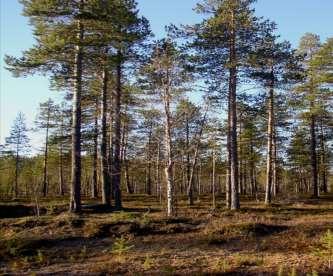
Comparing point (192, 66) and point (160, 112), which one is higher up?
point (192, 66)

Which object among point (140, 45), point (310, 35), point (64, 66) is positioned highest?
point (310, 35)

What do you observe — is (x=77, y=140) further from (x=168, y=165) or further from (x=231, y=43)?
(x=231, y=43)

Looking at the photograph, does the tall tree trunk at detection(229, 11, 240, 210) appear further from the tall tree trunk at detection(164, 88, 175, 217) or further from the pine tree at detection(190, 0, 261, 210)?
the tall tree trunk at detection(164, 88, 175, 217)

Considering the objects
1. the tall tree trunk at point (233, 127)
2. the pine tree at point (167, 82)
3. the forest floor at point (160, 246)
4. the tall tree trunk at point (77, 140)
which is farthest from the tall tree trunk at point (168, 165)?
the tall tree trunk at point (233, 127)

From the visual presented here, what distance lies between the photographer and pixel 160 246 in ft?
46.4

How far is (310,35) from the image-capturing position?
39.3 meters

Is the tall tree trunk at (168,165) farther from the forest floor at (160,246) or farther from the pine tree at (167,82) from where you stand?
the forest floor at (160,246)

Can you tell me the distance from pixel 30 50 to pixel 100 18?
3709 millimetres

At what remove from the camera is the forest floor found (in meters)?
10.9

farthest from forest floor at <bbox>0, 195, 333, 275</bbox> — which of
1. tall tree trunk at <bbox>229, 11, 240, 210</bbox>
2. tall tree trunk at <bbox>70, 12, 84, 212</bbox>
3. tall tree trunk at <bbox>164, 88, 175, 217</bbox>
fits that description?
tall tree trunk at <bbox>229, 11, 240, 210</bbox>

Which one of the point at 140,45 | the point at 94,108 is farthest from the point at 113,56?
the point at 94,108

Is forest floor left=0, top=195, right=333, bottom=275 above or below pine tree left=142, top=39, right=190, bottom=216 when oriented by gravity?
below

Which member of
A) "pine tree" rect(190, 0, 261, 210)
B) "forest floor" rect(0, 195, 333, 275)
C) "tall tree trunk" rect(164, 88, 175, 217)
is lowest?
"forest floor" rect(0, 195, 333, 275)

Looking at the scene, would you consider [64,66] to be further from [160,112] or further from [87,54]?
[160,112]
